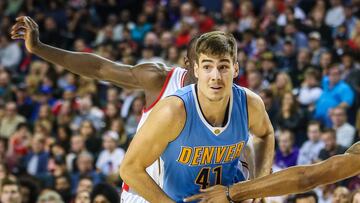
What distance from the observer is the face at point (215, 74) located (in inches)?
176

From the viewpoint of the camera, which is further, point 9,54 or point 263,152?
point 9,54

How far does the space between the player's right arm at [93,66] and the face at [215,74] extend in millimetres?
1192

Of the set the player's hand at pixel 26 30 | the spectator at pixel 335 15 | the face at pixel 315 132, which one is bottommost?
the player's hand at pixel 26 30

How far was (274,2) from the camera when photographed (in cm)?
1334

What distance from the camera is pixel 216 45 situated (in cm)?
447

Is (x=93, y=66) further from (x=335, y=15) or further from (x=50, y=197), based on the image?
(x=335, y=15)

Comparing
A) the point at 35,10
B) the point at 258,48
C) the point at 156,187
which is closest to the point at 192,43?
the point at 156,187

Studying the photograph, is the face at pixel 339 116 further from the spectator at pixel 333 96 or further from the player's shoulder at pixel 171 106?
the player's shoulder at pixel 171 106

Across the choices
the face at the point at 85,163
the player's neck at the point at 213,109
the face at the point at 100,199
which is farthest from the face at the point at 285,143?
the player's neck at the point at 213,109

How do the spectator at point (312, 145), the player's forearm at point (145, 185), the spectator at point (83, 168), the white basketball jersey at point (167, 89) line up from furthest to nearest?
the spectator at point (83, 168)
the spectator at point (312, 145)
the white basketball jersey at point (167, 89)
the player's forearm at point (145, 185)

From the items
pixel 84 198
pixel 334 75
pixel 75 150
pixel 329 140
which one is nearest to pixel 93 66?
pixel 84 198

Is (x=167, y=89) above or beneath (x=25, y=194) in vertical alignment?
beneath

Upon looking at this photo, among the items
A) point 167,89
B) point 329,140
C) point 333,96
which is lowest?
point 167,89

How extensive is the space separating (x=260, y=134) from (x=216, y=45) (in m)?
0.98
